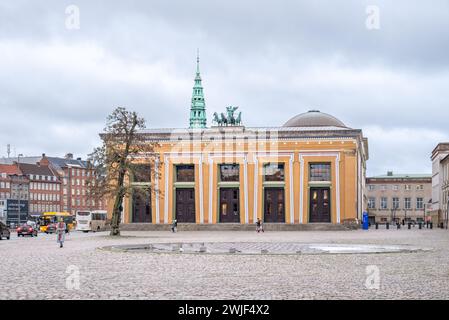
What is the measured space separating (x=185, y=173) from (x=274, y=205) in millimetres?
12926

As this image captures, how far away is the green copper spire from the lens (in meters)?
147

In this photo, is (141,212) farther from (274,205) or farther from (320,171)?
(320,171)

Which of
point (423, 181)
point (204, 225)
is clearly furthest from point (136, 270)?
point (423, 181)

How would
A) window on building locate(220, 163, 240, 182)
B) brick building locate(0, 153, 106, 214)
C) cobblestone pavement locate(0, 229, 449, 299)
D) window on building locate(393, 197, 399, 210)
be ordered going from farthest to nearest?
window on building locate(393, 197, 399, 210), brick building locate(0, 153, 106, 214), window on building locate(220, 163, 240, 182), cobblestone pavement locate(0, 229, 449, 299)

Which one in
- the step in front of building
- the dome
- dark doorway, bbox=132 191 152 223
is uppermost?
the dome

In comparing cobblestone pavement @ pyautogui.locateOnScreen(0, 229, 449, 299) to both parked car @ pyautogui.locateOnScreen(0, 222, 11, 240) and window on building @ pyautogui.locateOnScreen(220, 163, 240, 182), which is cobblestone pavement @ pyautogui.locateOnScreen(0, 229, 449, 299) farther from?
window on building @ pyautogui.locateOnScreen(220, 163, 240, 182)

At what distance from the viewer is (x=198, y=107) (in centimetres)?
14800

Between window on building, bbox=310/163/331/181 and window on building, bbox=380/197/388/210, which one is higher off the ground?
window on building, bbox=310/163/331/181

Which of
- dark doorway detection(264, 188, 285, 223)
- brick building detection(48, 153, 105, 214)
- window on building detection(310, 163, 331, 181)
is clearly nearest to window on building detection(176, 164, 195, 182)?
dark doorway detection(264, 188, 285, 223)

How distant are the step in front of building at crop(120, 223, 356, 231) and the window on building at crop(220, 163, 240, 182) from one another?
6.80 metres

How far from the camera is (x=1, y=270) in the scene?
22.0 metres
